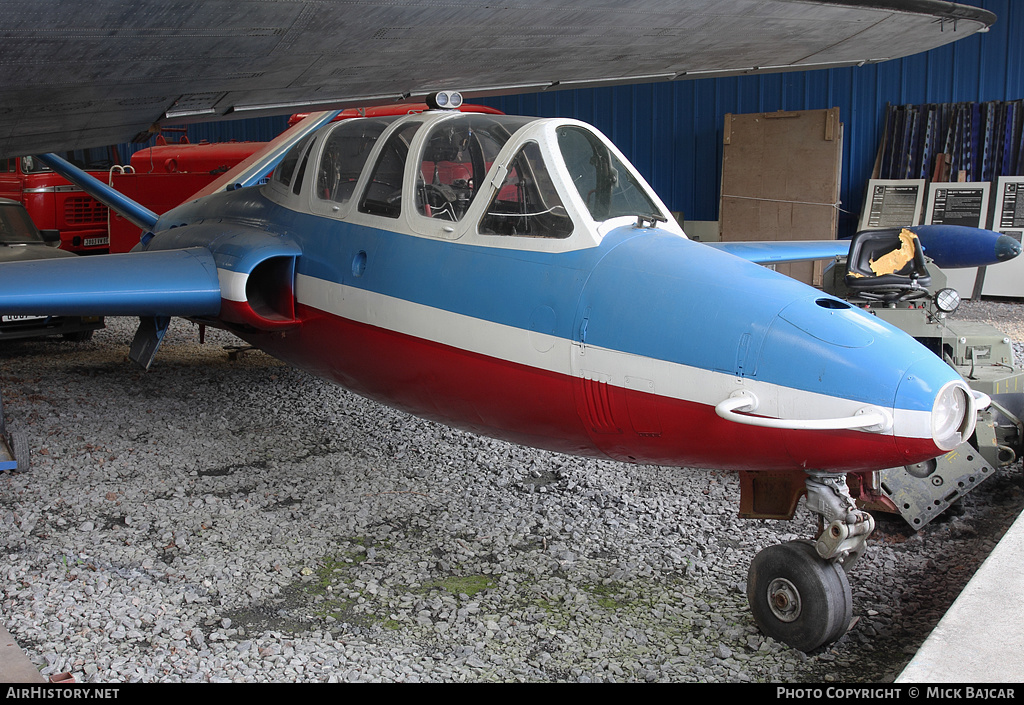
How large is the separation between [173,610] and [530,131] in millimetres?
2813

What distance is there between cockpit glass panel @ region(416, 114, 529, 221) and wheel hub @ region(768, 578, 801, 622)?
7.32 feet

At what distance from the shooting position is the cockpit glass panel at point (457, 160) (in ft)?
13.0

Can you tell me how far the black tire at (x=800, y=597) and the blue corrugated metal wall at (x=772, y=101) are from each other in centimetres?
1145

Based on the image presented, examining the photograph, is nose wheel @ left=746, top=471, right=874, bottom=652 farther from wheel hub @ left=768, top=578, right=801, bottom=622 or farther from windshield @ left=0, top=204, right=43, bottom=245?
windshield @ left=0, top=204, right=43, bottom=245

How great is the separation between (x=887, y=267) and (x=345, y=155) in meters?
4.60

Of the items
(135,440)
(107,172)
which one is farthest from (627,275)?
(107,172)

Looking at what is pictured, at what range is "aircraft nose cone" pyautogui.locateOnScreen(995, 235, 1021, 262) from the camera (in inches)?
308

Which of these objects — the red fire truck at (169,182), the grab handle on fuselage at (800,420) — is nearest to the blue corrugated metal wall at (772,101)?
the red fire truck at (169,182)

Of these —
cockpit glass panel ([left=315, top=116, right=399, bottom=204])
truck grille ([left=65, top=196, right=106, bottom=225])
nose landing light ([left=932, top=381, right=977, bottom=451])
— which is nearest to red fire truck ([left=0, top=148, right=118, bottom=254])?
truck grille ([left=65, top=196, right=106, bottom=225])

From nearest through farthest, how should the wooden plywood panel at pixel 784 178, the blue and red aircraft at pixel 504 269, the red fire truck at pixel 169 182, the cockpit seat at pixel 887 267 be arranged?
the blue and red aircraft at pixel 504 269, the cockpit seat at pixel 887 267, the red fire truck at pixel 169 182, the wooden plywood panel at pixel 784 178

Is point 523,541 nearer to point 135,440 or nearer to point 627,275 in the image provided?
point 627,275

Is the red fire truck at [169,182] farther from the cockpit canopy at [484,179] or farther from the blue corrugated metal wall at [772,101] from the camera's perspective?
the cockpit canopy at [484,179]

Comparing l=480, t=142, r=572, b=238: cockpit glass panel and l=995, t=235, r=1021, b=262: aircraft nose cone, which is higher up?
l=480, t=142, r=572, b=238: cockpit glass panel
